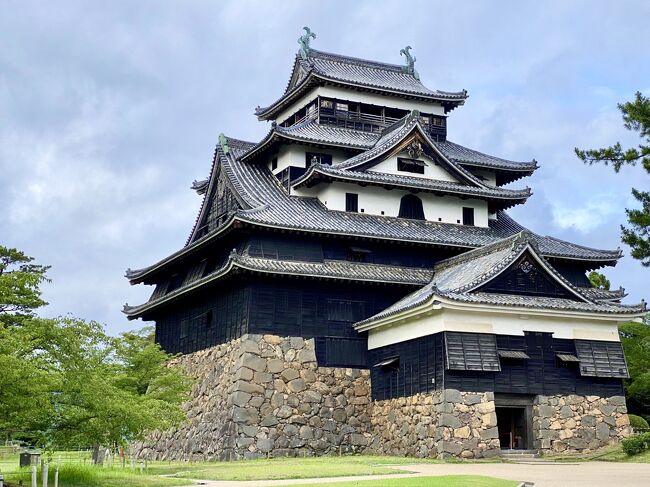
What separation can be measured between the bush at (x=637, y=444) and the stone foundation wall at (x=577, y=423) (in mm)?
2031

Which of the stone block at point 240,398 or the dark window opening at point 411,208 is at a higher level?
→ the dark window opening at point 411,208

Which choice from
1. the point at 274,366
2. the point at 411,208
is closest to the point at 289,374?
the point at 274,366

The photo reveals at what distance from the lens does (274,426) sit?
33.6m

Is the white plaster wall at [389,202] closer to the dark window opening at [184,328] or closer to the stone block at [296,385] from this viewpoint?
the dark window opening at [184,328]

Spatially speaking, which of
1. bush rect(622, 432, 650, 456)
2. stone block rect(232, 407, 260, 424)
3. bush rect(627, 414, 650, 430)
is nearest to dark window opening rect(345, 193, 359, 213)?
stone block rect(232, 407, 260, 424)

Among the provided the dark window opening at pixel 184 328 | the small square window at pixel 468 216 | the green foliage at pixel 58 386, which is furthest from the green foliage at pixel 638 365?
the green foliage at pixel 58 386

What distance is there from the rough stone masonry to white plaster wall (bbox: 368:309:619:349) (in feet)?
7.72

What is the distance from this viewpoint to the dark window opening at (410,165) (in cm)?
4056

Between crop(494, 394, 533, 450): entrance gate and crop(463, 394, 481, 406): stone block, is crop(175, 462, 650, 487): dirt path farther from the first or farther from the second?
crop(494, 394, 533, 450): entrance gate

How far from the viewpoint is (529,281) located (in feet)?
108

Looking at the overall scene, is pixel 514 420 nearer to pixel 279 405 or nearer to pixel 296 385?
pixel 296 385

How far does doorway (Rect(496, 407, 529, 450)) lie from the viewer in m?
31.8

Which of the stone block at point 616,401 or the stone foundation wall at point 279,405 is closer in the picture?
the stone block at point 616,401

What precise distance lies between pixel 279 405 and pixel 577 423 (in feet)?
37.6
